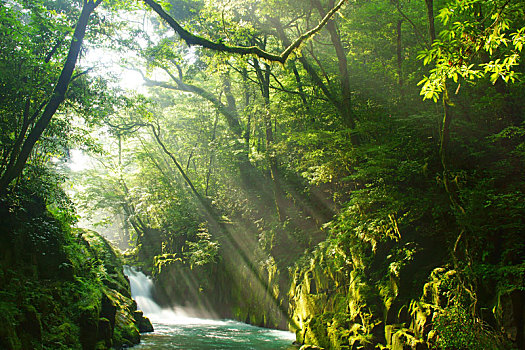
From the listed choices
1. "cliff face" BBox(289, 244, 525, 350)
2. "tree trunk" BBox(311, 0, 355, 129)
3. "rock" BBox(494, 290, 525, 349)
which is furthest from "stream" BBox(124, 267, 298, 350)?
"tree trunk" BBox(311, 0, 355, 129)

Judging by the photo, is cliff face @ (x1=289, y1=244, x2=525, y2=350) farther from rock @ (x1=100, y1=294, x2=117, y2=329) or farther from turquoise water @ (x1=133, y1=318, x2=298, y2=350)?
rock @ (x1=100, y1=294, x2=117, y2=329)

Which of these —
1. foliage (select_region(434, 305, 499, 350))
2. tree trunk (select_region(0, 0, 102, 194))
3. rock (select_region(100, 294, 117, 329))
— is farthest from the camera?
rock (select_region(100, 294, 117, 329))

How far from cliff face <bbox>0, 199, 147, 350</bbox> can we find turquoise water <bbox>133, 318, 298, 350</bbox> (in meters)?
1.13

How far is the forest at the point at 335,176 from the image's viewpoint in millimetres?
4934

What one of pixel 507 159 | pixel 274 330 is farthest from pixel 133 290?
pixel 507 159

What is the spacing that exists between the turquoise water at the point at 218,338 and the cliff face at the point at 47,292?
1126 mm

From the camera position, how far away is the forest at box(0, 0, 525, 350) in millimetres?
4934

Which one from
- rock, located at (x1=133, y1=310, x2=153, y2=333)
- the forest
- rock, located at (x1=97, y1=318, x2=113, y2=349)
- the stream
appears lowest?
the stream

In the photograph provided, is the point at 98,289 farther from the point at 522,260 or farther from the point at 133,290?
the point at 133,290

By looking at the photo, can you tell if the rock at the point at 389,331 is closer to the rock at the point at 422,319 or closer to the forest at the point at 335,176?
the forest at the point at 335,176

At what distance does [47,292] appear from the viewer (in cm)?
643

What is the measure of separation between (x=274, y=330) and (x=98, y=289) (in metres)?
6.18

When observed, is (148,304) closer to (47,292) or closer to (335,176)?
(47,292)

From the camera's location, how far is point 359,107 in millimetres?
9852
